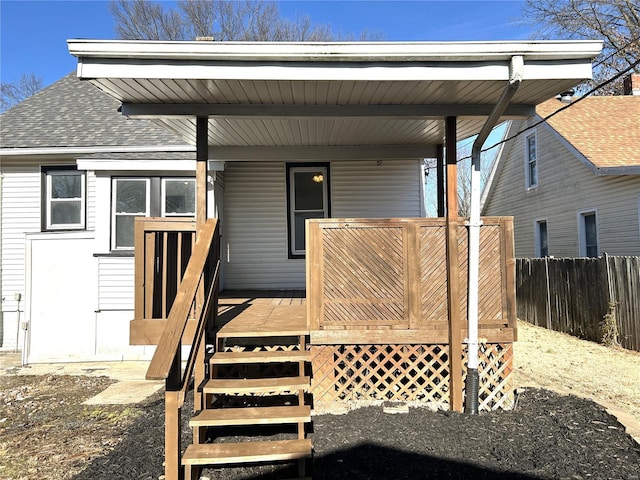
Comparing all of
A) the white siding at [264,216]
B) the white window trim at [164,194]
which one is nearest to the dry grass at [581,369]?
the white siding at [264,216]

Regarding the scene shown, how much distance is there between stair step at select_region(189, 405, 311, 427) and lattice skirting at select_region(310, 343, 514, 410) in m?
0.79

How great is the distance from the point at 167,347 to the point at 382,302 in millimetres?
2192

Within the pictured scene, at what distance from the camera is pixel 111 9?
20.1 m

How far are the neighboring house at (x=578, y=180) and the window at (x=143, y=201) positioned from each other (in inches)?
299

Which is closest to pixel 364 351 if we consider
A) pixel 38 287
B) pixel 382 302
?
pixel 382 302

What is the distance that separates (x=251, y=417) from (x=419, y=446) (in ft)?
4.53

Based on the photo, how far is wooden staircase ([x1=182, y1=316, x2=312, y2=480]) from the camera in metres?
3.23

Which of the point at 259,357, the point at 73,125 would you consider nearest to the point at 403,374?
the point at 259,357

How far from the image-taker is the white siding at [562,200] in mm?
10031

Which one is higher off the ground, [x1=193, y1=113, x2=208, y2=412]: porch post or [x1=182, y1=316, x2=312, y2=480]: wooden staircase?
[x1=193, y1=113, x2=208, y2=412]: porch post

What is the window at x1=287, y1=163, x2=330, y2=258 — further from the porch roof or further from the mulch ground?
the mulch ground

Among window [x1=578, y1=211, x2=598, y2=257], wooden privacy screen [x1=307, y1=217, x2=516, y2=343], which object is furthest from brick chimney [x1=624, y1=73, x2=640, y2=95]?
wooden privacy screen [x1=307, y1=217, x2=516, y2=343]

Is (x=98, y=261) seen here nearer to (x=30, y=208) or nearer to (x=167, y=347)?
(x=30, y=208)

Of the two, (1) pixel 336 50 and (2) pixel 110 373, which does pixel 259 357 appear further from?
(2) pixel 110 373
